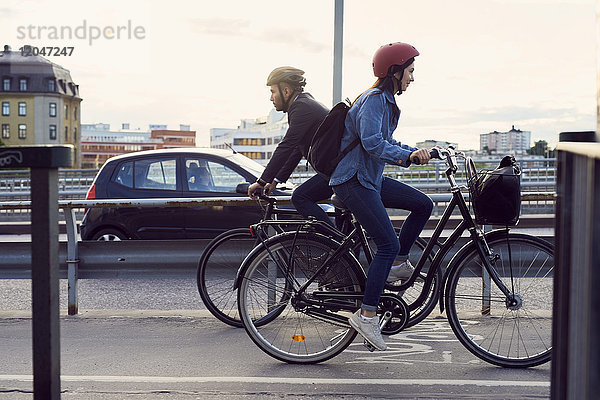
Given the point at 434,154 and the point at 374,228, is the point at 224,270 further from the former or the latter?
the point at 434,154

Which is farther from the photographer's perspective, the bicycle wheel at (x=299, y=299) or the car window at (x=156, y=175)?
the car window at (x=156, y=175)

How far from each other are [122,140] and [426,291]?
173979mm

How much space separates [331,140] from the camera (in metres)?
4.47

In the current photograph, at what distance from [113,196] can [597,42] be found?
854 centimetres

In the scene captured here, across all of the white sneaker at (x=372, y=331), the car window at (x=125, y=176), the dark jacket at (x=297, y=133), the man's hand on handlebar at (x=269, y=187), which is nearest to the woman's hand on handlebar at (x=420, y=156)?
the white sneaker at (x=372, y=331)

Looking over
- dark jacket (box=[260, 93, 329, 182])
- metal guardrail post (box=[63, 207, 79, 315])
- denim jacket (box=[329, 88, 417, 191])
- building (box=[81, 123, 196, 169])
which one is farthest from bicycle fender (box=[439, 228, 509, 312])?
building (box=[81, 123, 196, 169])

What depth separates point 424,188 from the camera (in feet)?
91.7

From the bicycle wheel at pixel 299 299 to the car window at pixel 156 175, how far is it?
524 cm

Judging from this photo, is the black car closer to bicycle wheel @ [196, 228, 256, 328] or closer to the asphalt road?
the asphalt road

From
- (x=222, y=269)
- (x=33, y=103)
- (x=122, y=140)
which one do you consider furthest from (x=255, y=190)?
(x=122, y=140)

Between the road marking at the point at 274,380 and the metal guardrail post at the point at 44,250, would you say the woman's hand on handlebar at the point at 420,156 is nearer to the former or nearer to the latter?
the road marking at the point at 274,380

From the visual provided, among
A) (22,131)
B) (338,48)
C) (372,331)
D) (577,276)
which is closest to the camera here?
(577,276)

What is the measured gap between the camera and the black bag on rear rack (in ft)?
14.0

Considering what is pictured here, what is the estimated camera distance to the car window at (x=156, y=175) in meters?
9.81
